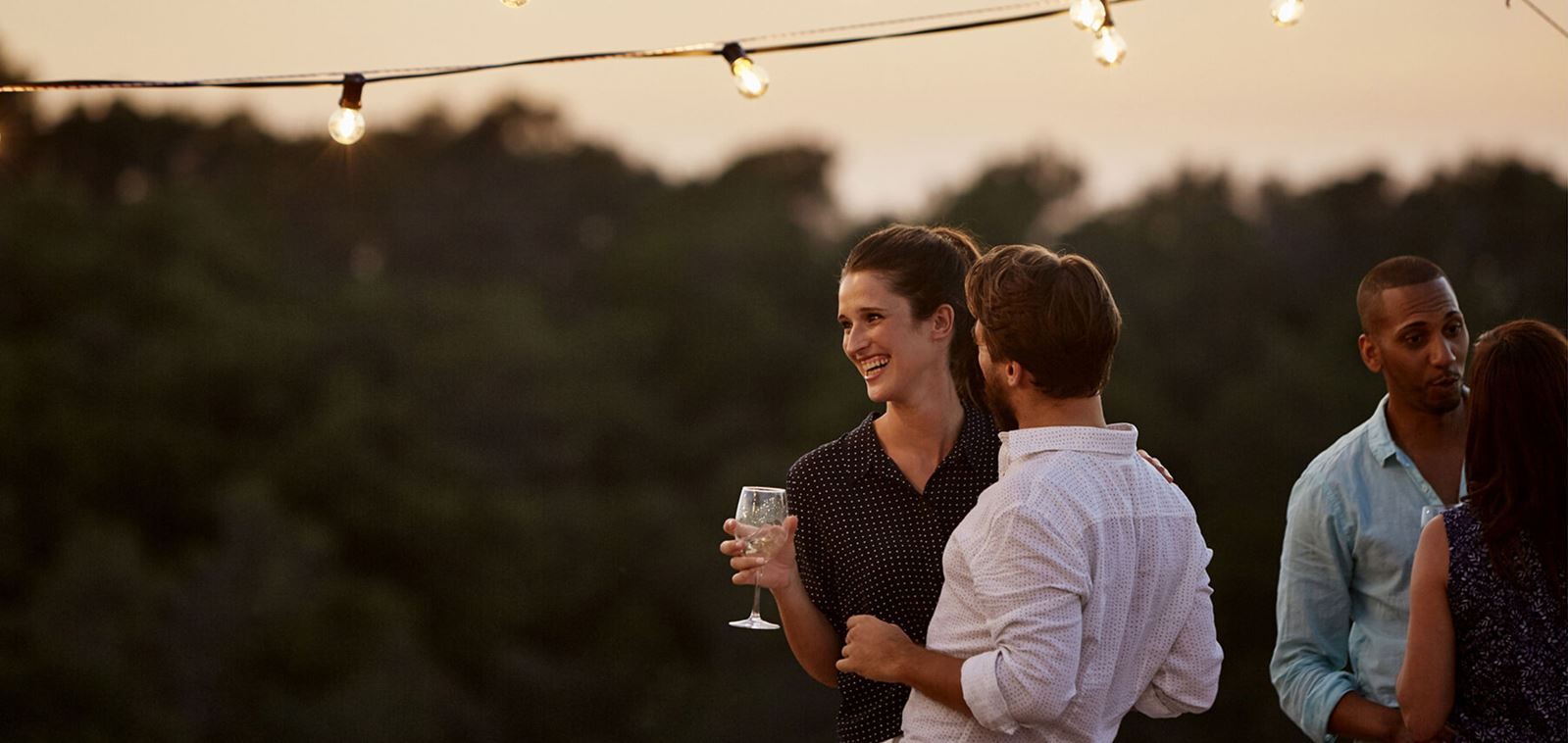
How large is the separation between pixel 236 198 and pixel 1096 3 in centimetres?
3217

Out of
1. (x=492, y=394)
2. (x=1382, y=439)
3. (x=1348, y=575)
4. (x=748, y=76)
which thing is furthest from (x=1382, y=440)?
(x=492, y=394)

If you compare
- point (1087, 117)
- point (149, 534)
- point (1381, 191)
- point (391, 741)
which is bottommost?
point (391, 741)

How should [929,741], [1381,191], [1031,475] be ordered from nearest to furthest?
[1031,475] < [929,741] < [1381,191]

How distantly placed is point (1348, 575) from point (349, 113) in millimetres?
2128

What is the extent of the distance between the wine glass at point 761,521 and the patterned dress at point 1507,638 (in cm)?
100

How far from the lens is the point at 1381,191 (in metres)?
28.9

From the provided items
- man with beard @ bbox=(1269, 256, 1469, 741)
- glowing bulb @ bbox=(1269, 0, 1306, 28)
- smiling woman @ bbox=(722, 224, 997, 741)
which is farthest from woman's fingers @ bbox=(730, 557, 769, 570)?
glowing bulb @ bbox=(1269, 0, 1306, 28)

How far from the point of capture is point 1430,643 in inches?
99.9

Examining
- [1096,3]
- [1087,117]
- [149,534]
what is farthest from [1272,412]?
[1096,3]

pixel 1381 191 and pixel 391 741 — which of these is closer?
pixel 391 741

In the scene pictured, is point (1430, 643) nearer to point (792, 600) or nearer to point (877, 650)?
point (877, 650)

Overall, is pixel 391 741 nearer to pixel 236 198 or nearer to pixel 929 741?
pixel 236 198

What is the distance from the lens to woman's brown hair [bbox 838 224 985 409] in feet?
9.59

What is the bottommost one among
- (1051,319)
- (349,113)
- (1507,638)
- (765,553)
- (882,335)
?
(1507,638)
